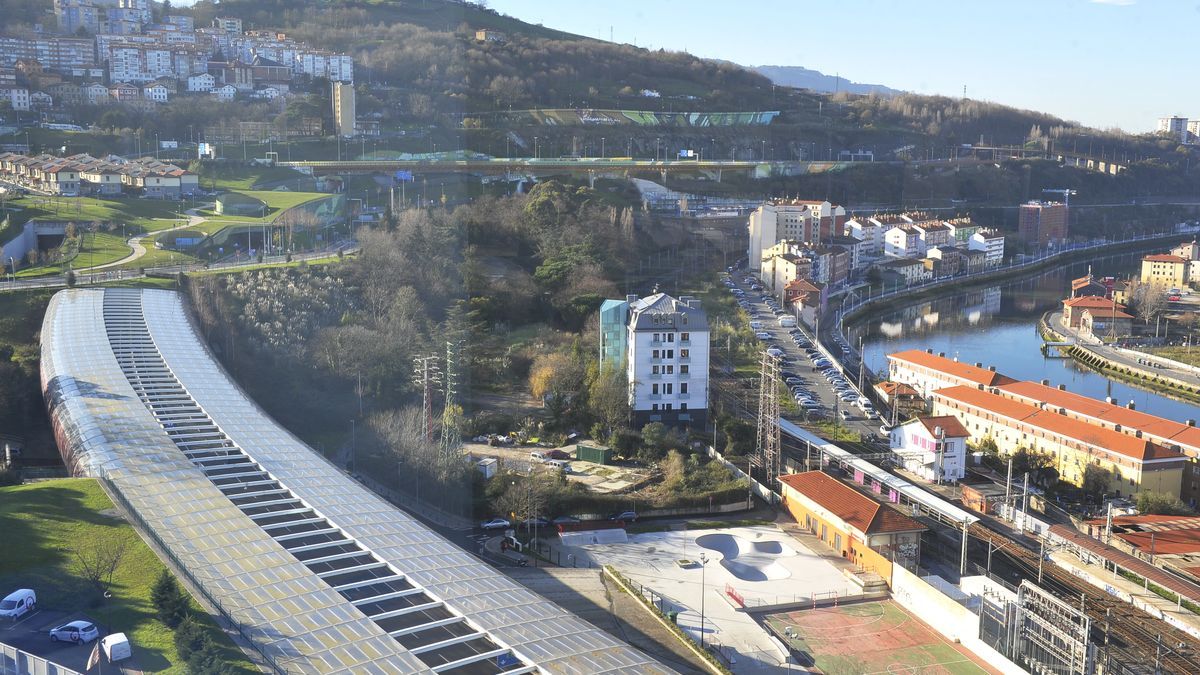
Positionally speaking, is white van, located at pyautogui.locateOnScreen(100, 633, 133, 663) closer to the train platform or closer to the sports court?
the sports court

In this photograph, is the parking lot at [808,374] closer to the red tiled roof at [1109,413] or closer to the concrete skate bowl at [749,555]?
the red tiled roof at [1109,413]

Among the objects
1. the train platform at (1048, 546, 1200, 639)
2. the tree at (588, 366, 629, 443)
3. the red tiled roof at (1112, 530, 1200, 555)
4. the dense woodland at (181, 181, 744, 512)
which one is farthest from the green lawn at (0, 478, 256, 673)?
the red tiled roof at (1112, 530, 1200, 555)

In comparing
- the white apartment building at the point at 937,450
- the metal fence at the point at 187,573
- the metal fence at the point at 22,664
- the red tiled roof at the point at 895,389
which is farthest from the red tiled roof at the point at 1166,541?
the metal fence at the point at 22,664

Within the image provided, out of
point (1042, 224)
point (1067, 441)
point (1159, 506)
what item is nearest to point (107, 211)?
point (1067, 441)

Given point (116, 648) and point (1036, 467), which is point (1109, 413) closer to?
point (1036, 467)

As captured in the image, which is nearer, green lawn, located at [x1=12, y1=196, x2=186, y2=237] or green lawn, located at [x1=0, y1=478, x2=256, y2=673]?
green lawn, located at [x1=0, y1=478, x2=256, y2=673]
